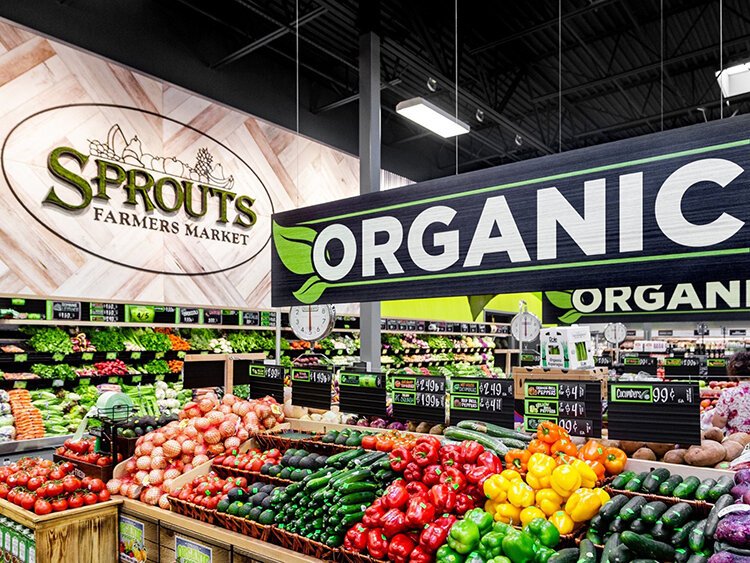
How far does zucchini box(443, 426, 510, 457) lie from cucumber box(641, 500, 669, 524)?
35.6 inches

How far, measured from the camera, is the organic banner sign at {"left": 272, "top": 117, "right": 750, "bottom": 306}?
189 cm

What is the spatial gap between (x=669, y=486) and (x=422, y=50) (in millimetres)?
8472

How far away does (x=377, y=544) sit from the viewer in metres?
2.42

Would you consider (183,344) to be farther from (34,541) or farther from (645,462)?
(645,462)

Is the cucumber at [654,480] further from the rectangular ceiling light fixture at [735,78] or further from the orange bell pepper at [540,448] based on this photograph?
the rectangular ceiling light fixture at [735,78]

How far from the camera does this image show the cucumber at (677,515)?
218cm

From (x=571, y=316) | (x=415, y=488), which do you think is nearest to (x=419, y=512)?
(x=415, y=488)

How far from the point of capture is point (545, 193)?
225cm

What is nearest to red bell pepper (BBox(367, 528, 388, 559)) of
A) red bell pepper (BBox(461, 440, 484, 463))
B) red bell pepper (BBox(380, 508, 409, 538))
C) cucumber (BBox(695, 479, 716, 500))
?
red bell pepper (BBox(380, 508, 409, 538))

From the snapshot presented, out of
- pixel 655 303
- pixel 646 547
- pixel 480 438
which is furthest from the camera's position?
pixel 655 303

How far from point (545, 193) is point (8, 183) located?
6.41 m

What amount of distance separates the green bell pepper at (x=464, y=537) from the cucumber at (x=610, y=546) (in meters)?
0.47

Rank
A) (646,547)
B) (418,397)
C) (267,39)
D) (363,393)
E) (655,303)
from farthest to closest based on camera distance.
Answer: (267,39) → (655,303) → (363,393) → (418,397) → (646,547)

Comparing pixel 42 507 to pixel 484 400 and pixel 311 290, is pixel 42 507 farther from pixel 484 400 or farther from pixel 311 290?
pixel 484 400
